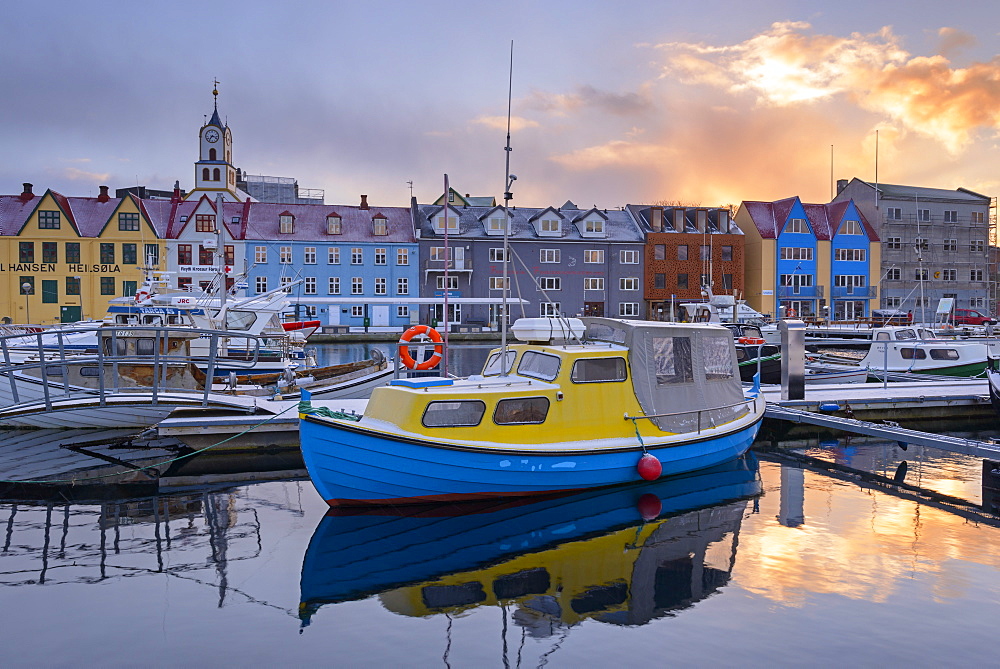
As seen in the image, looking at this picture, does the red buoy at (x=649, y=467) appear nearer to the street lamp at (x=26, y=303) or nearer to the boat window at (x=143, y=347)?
the boat window at (x=143, y=347)

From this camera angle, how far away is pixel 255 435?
16625 mm

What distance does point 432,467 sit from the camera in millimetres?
11945

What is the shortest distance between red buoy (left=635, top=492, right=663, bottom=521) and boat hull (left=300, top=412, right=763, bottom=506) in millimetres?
600

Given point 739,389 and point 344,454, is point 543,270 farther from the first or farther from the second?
point 344,454

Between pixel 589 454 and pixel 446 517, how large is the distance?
265 centimetres

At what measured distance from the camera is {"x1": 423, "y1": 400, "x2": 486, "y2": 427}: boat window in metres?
12.0

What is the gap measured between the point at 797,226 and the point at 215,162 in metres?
49.4

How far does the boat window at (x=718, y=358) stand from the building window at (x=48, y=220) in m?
54.2

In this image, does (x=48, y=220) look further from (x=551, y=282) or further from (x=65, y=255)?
(x=551, y=282)

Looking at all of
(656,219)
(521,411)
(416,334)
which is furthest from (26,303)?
(521,411)

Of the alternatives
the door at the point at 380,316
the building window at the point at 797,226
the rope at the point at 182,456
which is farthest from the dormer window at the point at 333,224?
the rope at the point at 182,456

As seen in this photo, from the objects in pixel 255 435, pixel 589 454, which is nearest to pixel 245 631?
pixel 589 454

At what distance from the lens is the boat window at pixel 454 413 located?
12.0 meters

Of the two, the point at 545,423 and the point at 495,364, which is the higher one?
the point at 495,364
